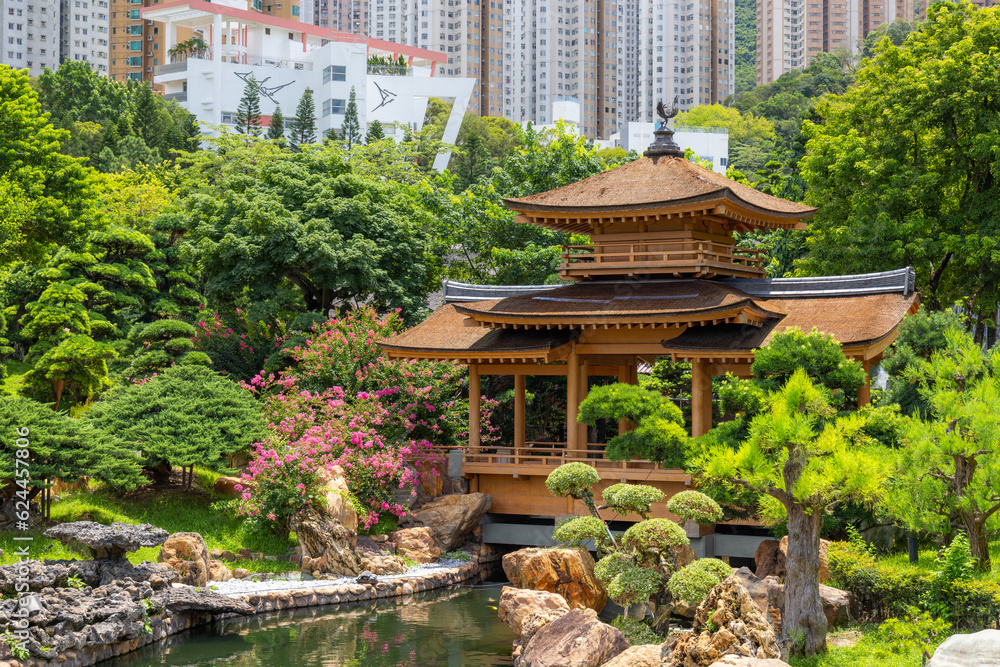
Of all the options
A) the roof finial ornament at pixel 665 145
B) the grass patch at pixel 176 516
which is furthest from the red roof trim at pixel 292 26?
the grass patch at pixel 176 516

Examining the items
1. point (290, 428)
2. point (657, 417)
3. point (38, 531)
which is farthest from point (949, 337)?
point (38, 531)

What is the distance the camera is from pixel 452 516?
64.7 feet

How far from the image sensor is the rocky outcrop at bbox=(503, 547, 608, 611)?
15531mm

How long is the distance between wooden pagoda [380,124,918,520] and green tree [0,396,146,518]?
235 inches

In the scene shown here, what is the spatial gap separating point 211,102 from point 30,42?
34.2 metres

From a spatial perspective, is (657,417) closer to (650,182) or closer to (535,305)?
(535,305)

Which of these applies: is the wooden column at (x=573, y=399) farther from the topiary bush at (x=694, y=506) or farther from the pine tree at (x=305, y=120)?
the pine tree at (x=305, y=120)

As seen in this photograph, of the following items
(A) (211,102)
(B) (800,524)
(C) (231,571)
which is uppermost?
(A) (211,102)

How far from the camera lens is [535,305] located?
→ 66.5 ft

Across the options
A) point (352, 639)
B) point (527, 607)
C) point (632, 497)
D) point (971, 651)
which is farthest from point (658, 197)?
point (971, 651)

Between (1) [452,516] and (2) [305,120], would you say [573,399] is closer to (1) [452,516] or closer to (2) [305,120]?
(1) [452,516]

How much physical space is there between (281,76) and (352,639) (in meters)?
59.6

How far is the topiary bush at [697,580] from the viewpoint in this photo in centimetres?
1198

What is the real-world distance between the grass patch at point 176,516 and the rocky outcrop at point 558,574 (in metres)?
4.43
